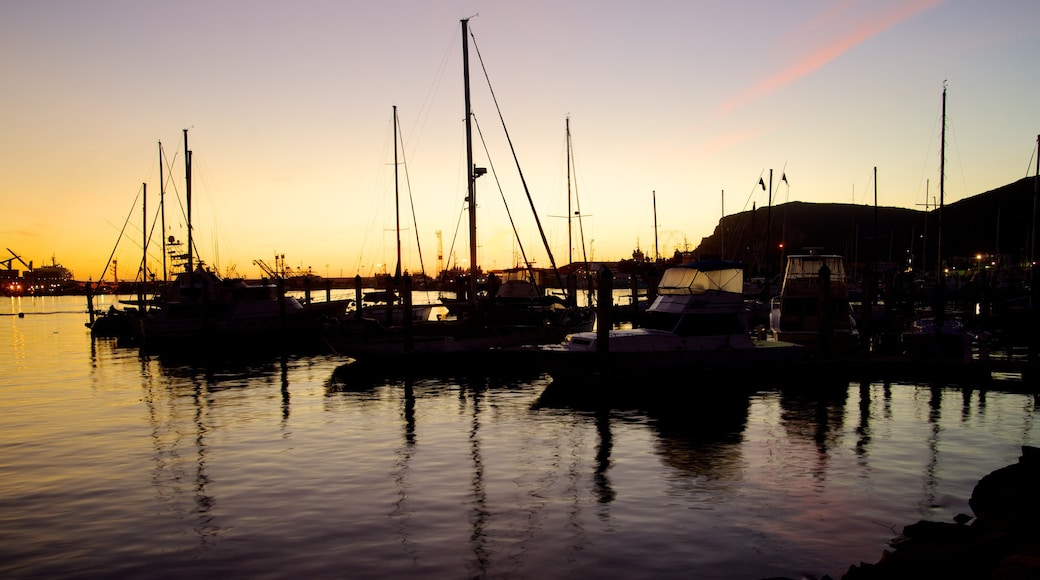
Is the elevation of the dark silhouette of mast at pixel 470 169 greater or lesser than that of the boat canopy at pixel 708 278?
greater

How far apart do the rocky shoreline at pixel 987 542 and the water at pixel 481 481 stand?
1161mm

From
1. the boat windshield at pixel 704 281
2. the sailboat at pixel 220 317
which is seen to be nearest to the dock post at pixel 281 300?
the sailboat at pixel 220 317

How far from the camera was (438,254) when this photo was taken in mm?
171000

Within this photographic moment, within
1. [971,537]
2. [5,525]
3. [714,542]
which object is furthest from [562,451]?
[5,525]

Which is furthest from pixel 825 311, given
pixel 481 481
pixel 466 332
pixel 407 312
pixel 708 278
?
pixel 407 312

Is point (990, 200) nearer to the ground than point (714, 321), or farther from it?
farther from it

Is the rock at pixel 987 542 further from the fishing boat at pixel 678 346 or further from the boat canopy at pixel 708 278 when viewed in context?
the boat canopy at pixel 708 278

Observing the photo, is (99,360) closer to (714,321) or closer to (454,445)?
(454,445)

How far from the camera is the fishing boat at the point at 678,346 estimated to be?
24609 millimetres

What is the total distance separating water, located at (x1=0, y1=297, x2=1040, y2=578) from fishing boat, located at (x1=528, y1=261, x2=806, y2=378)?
5.02 feet

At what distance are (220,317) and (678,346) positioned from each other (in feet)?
111

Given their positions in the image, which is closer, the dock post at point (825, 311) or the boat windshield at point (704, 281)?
the dock post at point (825, 311)

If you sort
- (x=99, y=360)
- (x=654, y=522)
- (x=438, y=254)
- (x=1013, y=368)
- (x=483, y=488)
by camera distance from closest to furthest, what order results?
(x=654, y=522), (x=483, y=488), (x=1013, y=368), (x=99, y=360), (x=438, y=254)

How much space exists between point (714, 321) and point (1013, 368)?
11.0m
